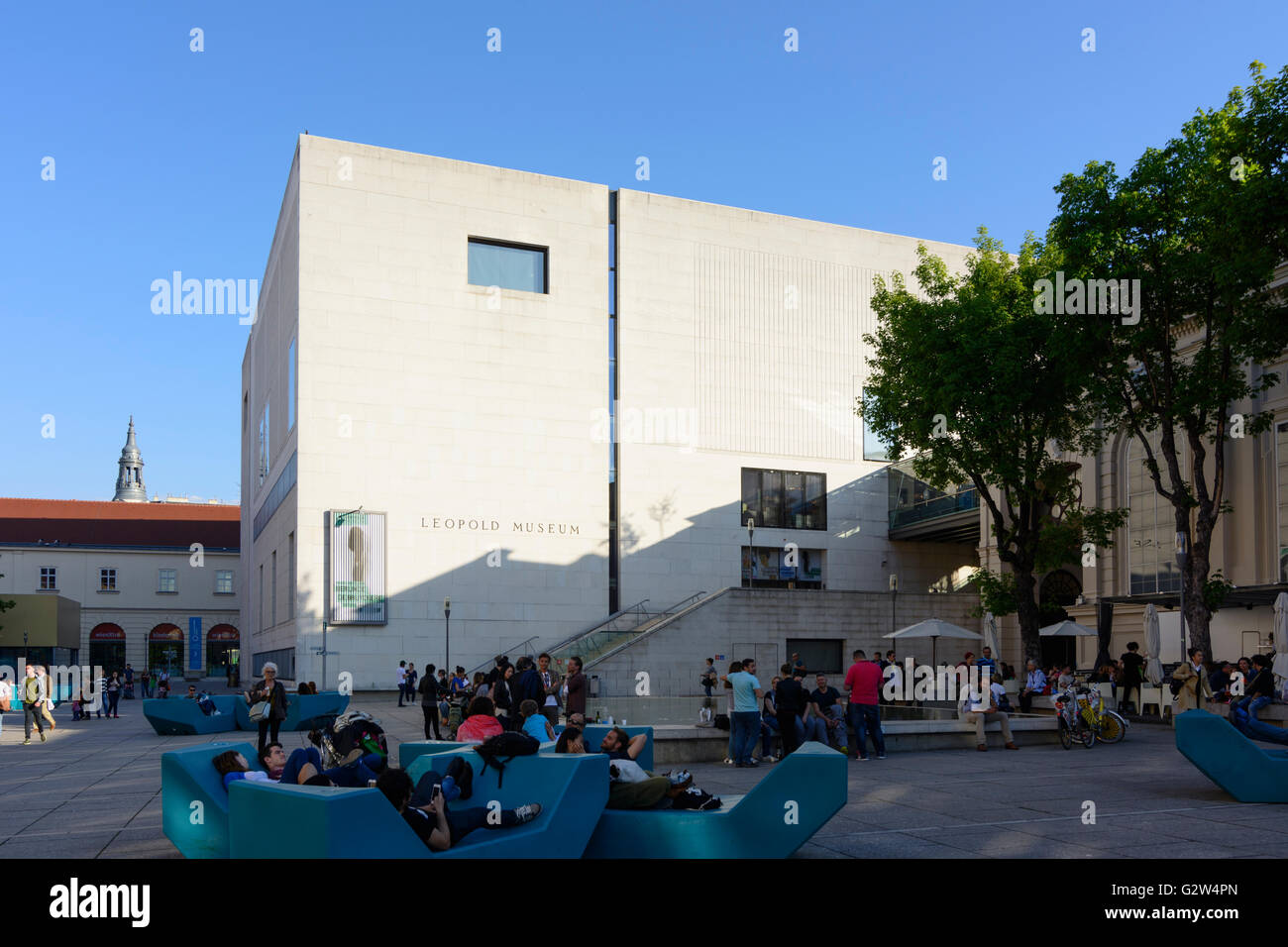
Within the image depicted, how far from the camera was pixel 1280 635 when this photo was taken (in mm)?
23531

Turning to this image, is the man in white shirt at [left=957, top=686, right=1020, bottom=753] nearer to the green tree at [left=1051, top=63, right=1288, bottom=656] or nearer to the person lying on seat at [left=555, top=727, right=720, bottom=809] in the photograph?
the green tree at [left=1051, top=63, right=1288, bottom=656]

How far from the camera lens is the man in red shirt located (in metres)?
18.0

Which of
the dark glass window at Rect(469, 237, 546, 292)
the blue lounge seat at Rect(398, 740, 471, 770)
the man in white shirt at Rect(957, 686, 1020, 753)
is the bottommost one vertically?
the man in white shirt at Rect(957, 686, 1020, 753)

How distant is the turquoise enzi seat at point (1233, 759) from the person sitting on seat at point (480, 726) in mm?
7857

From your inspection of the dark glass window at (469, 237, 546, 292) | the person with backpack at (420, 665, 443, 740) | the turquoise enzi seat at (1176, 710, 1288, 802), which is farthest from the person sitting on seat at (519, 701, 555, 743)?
the dark glass window at (469, 237, 546, 292)

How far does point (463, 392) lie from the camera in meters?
43.3

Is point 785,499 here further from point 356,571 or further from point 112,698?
point 112,698

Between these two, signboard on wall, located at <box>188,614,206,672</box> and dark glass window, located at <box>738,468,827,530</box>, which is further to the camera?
signboard on wall, located at <box>188,614,206,672</box>

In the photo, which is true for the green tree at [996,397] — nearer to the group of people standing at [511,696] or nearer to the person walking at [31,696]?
the group of people standing at [511,696]

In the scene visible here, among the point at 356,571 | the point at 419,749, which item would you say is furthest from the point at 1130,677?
the point at 356,571

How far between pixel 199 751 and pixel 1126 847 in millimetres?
7752

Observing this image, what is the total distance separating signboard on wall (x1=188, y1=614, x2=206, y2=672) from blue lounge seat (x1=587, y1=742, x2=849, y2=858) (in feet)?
240

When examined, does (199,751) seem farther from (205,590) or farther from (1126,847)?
(205,590)
